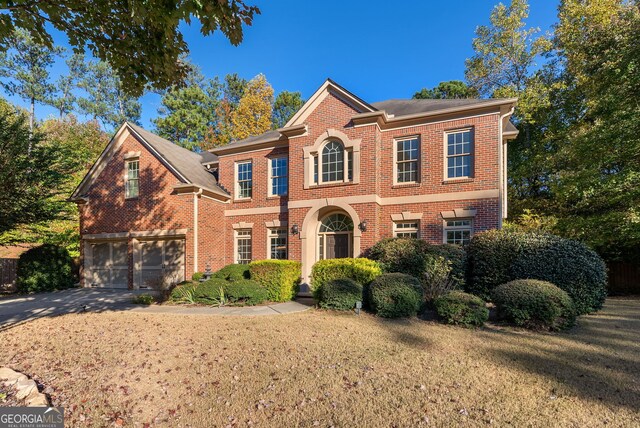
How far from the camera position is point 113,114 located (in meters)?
34.2

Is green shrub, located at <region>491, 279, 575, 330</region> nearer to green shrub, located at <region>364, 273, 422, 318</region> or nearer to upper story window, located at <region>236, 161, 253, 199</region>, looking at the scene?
green shrub, located at <region>364, 273, 422, 318</region>

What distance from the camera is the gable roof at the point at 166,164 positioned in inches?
535

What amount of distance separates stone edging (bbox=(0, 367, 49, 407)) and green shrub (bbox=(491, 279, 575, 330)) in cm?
790

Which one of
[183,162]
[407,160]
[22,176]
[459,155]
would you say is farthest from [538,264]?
[22,176]

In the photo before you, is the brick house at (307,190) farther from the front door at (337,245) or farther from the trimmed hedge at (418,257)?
the trimmed hedge at (418,257)

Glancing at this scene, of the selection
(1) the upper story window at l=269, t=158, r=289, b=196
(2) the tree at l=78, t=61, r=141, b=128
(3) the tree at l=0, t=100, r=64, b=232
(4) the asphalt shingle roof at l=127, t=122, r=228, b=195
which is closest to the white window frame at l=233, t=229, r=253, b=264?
(4) the asphalt shingle roof at l=127, t=122, r=228, b=195

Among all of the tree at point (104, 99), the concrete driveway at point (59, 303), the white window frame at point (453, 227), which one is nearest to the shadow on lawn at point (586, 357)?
the white window frame at point (453, 227)

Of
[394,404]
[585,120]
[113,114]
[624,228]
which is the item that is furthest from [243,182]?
[113,114]

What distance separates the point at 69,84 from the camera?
3244cm

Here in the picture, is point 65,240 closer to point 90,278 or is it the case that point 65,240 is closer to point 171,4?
point 90,278

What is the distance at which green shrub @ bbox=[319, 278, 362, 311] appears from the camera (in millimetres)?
8227

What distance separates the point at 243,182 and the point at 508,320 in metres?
11.9

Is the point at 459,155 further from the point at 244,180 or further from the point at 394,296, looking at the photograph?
the point at 244,180

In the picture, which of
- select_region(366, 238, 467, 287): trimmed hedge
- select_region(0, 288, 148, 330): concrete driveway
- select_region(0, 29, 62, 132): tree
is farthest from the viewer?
select_region(0, 29, 62, 132): tree
